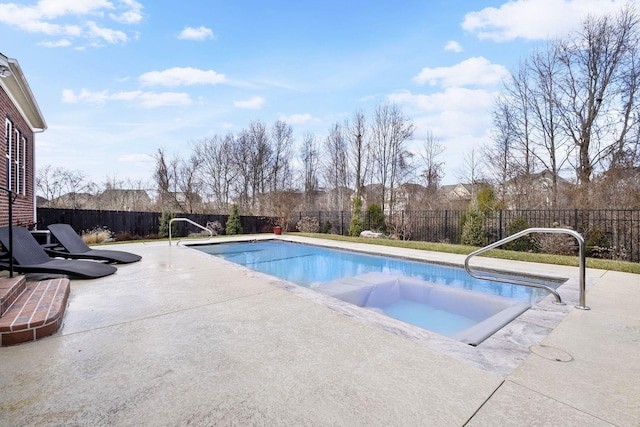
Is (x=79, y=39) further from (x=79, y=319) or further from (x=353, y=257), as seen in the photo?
(x=353, y=257)

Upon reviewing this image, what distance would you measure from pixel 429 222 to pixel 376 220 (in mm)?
2709

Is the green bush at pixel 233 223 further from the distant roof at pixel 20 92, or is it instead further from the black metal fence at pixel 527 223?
the distant roof at pixel 20 92

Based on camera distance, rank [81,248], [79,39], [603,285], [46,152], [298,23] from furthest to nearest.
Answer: [46,152] < [298,23] < [79,39] < [81,248] < [603,285]

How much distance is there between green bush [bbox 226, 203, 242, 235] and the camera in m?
16.0

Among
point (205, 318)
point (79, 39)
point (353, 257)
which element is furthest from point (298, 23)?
point (205, 318)

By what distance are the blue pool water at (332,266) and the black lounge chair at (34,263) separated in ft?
12.3

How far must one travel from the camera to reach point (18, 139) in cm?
761

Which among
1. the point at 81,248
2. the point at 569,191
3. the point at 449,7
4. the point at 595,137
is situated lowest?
the point at 81,248

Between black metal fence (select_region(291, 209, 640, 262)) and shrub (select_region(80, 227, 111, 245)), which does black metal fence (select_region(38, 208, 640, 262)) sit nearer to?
black metal fence (select_region(291, 209, 640, 262))

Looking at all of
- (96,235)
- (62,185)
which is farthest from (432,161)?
(62,185)

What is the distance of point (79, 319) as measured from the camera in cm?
307

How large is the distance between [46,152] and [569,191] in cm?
2487

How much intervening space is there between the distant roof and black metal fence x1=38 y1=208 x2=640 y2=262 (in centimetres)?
414

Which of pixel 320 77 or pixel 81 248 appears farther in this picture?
pixel 320 77
